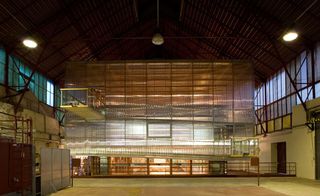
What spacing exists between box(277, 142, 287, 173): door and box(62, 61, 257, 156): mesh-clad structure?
29.1 feet

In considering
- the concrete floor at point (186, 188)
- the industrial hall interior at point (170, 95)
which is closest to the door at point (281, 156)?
the industrial hall interior at point (170, 95)

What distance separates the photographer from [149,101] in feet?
99.3

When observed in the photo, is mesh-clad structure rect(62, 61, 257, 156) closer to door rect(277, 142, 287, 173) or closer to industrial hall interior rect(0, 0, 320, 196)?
industrial hall interior rect(0, 0, 320, 196)

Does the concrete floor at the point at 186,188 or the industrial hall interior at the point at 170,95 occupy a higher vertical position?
the industrial hall interior at the point at 170,95

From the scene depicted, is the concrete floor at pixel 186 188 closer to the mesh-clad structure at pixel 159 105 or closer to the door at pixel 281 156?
the mesh-clad structure at pixel 159 105

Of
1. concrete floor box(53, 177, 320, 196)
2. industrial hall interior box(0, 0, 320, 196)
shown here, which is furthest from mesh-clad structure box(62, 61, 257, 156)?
concrete floor box(53, 177, 320, 196)

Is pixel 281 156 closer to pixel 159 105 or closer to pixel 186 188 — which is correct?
pixel 159 105

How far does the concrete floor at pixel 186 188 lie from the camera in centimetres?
2048

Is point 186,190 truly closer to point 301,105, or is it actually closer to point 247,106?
point 247,106

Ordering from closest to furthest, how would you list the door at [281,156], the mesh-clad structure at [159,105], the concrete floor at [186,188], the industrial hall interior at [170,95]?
the concrete floor at [186,188]
the industrial hall interior at [170,95]
the mesh-clad structure at [159,105]
the door at [281,156]

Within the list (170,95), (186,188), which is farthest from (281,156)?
(186,188)

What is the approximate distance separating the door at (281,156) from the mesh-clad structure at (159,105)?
888 centimetres

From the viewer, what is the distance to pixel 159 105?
3030cm

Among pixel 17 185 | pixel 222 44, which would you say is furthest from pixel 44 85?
pixel 17 185
